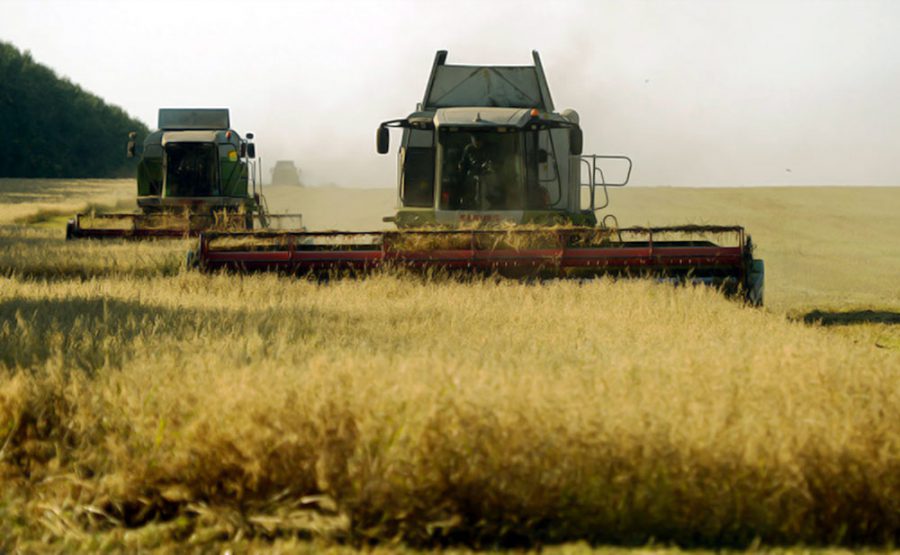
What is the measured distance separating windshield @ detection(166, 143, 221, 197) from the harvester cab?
10.9m

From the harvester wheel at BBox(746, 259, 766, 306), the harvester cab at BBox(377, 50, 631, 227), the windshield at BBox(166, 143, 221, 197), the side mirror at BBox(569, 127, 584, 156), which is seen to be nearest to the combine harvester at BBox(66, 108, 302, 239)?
the windshield at BBox(166, 143, 221, 197)

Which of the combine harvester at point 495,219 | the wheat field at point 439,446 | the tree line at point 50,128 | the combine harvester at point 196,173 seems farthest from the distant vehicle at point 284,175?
the wheat field at point 439,446

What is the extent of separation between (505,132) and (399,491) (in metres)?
10.2

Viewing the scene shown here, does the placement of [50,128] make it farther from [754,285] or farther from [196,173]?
[754,285]

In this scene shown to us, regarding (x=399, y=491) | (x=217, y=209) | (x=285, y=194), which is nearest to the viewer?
(x=399, y=491)

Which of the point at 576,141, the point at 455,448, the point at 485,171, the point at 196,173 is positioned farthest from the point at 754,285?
the point at 196,173

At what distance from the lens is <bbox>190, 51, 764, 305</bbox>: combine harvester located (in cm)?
1262

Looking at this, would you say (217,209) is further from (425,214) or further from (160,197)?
(425,214)

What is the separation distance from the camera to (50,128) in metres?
81.2

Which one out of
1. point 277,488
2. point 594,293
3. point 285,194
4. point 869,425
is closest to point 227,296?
point 594,293

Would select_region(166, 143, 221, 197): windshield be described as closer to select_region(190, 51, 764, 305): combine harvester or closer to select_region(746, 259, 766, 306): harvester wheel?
select_region(190, 51, 764, 305): combine harvester

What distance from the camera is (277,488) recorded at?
5.05 m

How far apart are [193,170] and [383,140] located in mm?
12136

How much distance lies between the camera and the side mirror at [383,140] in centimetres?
1416
